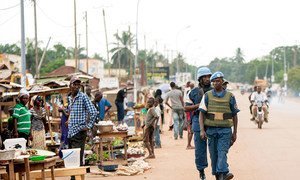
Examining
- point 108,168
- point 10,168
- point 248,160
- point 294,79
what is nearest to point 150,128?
point 248,160

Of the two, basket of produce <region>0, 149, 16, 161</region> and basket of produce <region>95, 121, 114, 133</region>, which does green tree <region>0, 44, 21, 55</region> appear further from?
basket of produce <region>0, 149, 16, 161</region>

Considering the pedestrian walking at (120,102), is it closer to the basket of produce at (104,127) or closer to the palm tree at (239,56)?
the basket of produce at (104,127)

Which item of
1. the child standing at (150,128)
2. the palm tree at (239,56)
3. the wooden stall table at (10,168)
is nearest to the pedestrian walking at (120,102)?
the child standing at (150,128)

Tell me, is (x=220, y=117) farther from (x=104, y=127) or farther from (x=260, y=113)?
(x=260, y=113)

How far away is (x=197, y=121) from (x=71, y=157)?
2.22 metres

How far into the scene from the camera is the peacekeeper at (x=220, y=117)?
10.2m

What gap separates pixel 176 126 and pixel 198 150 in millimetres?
11471

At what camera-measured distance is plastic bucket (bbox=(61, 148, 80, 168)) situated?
10570 mm

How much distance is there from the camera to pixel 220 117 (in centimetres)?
1029

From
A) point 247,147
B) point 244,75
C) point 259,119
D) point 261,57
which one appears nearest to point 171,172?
point 247,147

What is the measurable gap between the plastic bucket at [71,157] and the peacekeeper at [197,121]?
203 centimetres

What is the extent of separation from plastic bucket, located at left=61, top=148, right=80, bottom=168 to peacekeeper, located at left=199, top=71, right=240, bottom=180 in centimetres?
212

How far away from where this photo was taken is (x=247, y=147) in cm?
1880

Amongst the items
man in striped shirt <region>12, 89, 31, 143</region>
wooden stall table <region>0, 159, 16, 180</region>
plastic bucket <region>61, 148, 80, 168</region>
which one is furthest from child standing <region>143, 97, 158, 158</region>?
wooden stall table <region>0, 159, 16, 180</region>
